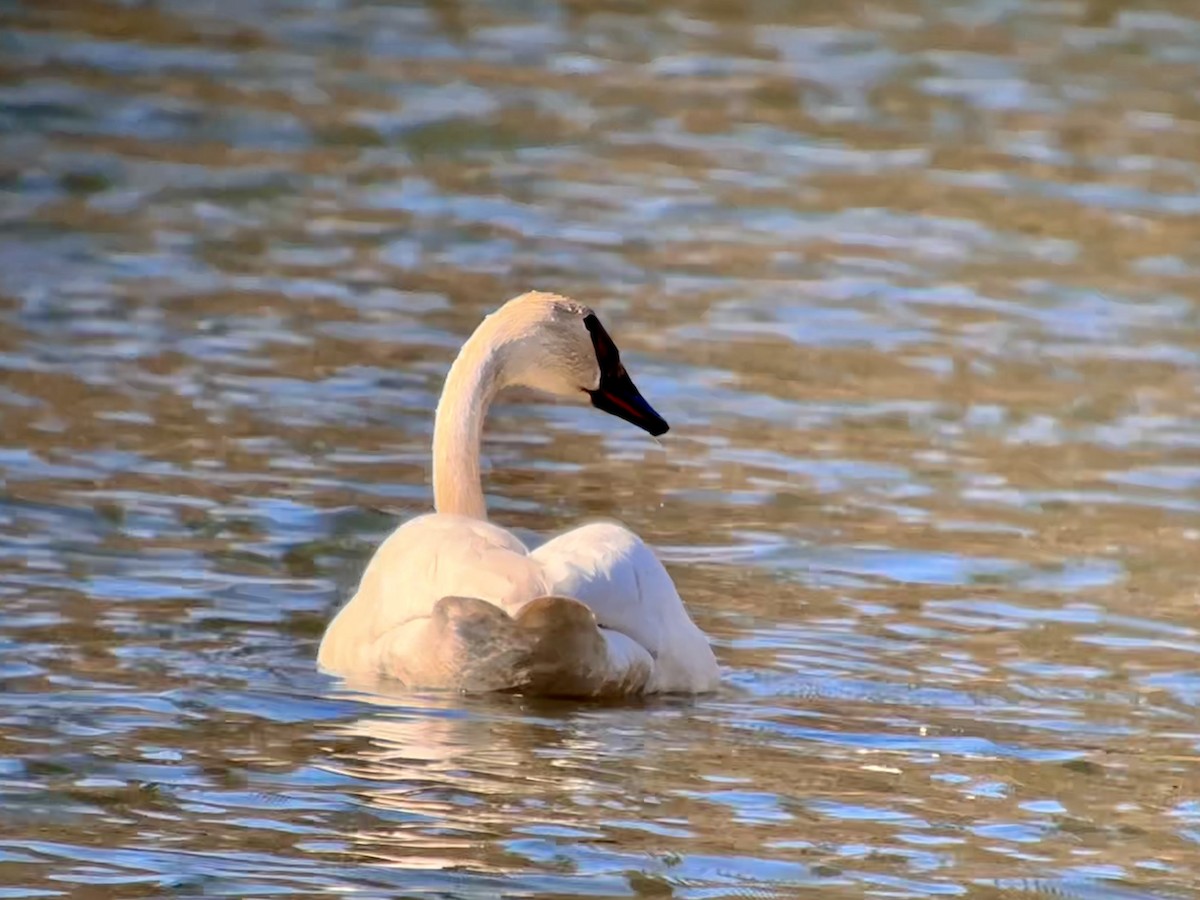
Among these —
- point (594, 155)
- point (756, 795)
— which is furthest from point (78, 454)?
point (594, 155)

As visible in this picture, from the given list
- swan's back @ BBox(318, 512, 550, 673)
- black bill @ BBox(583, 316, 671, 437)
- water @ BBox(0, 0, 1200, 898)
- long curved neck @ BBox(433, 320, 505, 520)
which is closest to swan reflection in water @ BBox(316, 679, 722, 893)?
water @ BBox(0, 0, 1200, 898)

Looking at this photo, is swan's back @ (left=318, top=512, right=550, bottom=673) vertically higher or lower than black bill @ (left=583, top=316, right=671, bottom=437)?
lower

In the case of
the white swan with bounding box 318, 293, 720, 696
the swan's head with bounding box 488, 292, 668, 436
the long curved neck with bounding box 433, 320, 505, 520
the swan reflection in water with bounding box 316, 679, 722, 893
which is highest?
the swan's head with bounding box 488, 292, 668, 436

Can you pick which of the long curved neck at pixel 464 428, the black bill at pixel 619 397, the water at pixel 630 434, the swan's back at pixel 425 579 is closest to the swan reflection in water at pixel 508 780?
the water at pixel 630 434

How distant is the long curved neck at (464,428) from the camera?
9.05 meters

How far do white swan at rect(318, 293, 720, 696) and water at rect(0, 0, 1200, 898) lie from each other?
0.46 ft

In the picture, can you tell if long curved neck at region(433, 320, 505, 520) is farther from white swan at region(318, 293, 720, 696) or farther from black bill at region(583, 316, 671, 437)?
white swan at region(318, 293, 720, 696)

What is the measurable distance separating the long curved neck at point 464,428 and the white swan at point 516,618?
2.02 feet

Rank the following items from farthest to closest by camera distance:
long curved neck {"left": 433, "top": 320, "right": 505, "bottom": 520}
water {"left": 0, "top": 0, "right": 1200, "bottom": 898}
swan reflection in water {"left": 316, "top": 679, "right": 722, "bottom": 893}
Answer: long curved neck {"left": 433, "top": 320, "right": 505, "bottom": 520}, water {"left": 0, "top": 0, "right": 1200, "bottom": 898}, swan reflection in water {"left": 316, "top": 679, "right": 722, "bottom": 893}

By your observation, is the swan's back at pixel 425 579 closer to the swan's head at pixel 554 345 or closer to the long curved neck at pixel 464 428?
the long curved neck at pixel 464 428

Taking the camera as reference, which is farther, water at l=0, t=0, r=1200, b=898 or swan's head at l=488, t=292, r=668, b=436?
swan's head at l=488, t=292, r=668, b=436

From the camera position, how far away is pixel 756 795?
720cm

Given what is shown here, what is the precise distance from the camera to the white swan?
305 inches

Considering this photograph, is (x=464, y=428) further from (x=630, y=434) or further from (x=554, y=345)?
(x=630, y=434)
